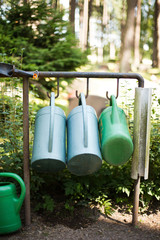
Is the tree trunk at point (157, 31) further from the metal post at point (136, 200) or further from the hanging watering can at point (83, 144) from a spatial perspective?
the hanging watering can at point (83, 144)

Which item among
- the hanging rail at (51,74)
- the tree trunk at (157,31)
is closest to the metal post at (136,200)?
the hanging rail at (51,74)

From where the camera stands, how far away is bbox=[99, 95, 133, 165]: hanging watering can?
1.94 meters

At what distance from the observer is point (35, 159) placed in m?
1.92

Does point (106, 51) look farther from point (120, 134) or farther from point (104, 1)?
point (120, 134)

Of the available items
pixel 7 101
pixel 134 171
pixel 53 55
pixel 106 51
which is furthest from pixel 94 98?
pixel 106 51

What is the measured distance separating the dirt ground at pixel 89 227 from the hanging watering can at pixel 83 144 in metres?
0.66

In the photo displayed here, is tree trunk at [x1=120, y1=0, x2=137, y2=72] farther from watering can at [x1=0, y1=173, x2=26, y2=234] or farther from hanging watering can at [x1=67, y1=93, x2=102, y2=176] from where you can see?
watering can at [x1=0, y1=173, x2=26, y2=234]

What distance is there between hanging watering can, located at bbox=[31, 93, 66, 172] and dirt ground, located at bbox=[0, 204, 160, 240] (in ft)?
2.23

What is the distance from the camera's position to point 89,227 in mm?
2416

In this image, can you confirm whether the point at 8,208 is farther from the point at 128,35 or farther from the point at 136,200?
the point at 128,35

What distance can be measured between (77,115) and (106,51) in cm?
3832

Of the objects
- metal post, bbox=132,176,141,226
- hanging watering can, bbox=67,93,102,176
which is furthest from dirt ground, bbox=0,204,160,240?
hanging watering can, bbox=67,93,102,176

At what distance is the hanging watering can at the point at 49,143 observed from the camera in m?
1.91

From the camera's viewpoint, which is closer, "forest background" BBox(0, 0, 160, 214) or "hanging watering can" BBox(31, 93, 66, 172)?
"hanging watering can" BBox(31, 93, 66, 172)
